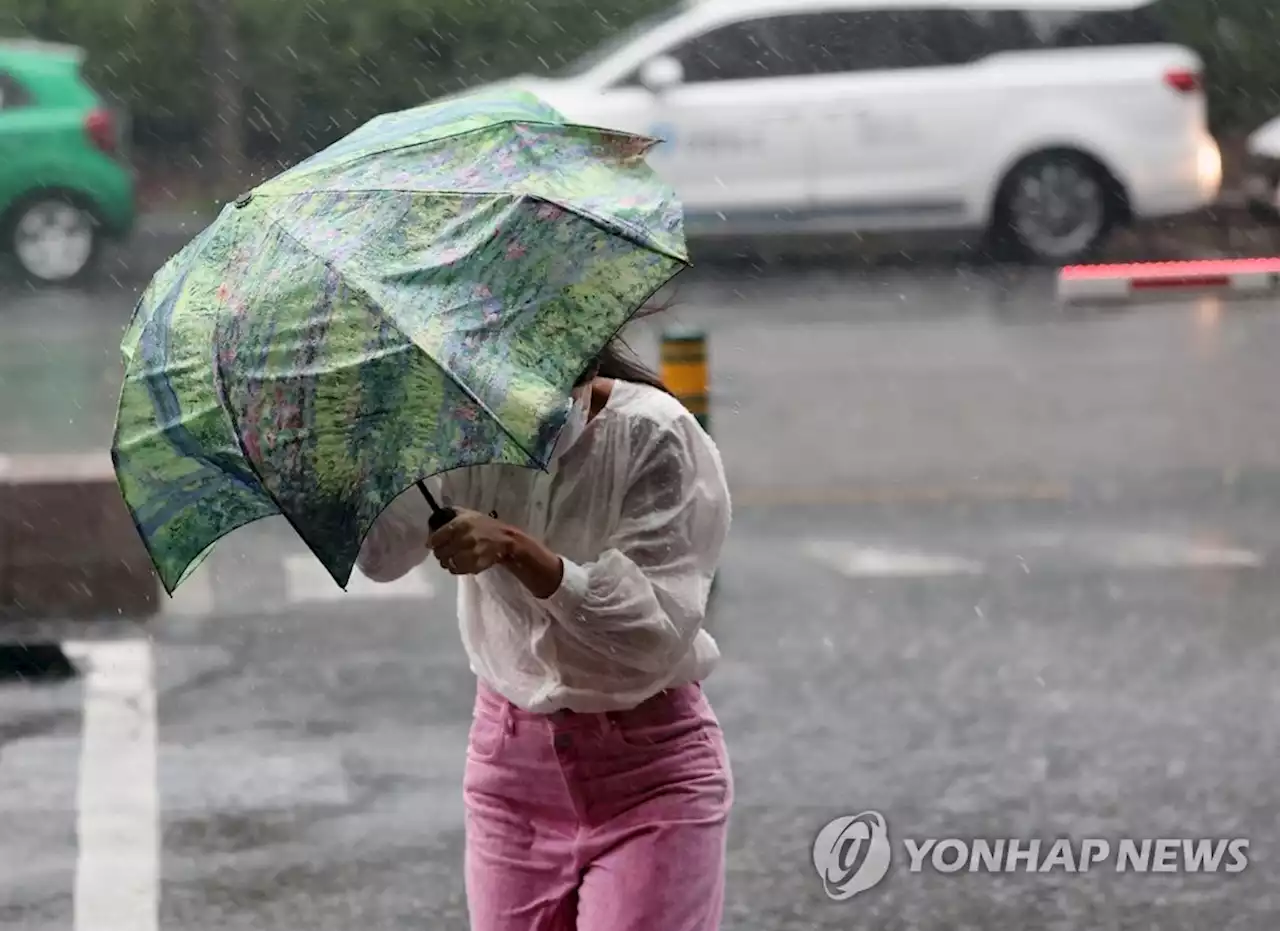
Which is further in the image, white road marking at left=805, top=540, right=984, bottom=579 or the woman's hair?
white road marking at left=805, top=540, right=984, bottom=579

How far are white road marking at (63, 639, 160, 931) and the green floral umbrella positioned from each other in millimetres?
2333

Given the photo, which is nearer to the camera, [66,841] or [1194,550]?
[66,841]

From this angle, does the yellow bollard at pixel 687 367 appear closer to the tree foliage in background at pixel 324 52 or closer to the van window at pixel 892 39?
the van window at pixel 892 39

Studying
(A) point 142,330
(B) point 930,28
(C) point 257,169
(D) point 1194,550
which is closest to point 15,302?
(C) point 257,169

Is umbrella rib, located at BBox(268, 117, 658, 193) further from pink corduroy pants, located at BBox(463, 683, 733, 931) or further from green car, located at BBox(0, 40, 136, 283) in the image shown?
green car, located at BBox(0, 40, 136, 283)

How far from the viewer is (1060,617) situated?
276 inches

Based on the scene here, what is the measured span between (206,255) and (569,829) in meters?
0.91

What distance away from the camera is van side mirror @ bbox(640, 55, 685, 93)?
12.7 m

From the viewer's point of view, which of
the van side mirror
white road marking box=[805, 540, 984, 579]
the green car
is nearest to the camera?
white road marking box=[805, 540, 984, 579]

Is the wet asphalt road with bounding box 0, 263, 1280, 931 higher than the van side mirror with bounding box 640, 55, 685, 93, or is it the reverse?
the van side mirror with bounding box 640, 55, 685, 93

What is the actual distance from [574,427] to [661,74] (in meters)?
10.1

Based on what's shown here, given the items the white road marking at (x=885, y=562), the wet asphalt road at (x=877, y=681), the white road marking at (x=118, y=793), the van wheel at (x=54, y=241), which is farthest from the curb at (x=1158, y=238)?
the white road marking at (x=118, y=793)

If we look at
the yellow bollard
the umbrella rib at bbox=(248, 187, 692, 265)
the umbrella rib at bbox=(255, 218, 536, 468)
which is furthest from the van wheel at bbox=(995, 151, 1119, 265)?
the umbrella rib at bbox=(255, 218, 536, 468)

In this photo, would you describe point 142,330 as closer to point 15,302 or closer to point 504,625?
point 504,625
